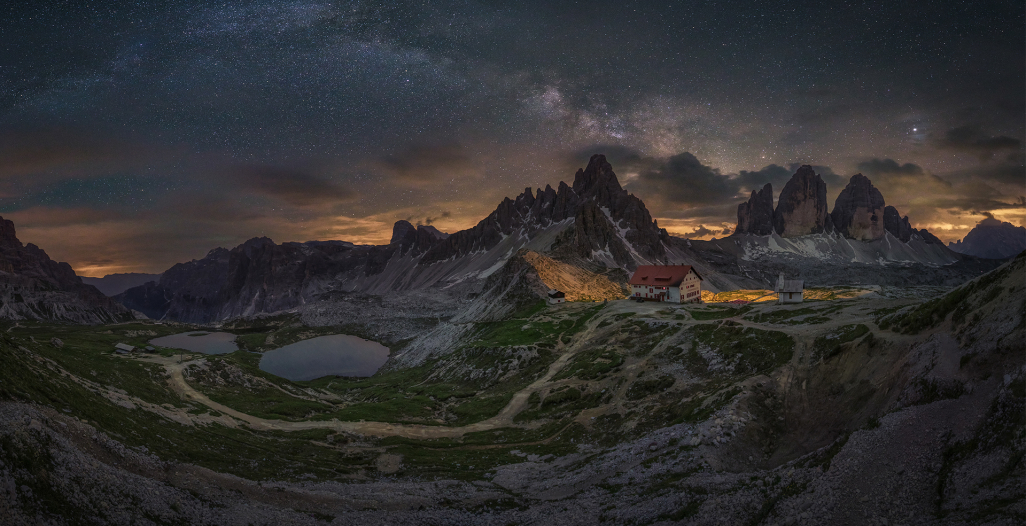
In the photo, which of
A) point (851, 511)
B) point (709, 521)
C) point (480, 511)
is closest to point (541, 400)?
point (480, 511)

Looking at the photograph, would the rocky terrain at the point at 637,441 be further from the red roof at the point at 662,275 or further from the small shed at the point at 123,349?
the red roof at the point at 662,275

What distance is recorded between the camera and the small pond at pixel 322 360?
16150 cm

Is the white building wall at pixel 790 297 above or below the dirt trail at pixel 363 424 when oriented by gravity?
above

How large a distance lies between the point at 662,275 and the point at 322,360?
456 ft

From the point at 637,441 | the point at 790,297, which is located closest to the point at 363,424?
the point at 637,441

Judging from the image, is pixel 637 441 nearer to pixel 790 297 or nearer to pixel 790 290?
pixel 790 290

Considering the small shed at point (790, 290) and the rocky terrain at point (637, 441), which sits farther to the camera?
the small shed at point (790, 290)

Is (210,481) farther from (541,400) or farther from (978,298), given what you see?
(978,298)

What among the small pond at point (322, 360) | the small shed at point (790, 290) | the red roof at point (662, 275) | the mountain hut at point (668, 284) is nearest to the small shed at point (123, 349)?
the small pond at point (322, 360)

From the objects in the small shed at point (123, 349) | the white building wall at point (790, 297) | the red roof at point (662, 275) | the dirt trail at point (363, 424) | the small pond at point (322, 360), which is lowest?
the small pond at point (322, 360)

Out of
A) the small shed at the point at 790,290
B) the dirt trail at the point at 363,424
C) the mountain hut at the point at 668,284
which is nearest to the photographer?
the dirt trail at the point at 363,424

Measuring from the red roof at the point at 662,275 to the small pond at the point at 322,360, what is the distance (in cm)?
10591

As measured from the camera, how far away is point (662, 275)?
424 feet

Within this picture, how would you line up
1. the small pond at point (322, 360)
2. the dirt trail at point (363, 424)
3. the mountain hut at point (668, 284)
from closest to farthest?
the dirt trail at point (363, 424), the mountain hut at point (668, 284), the small pond at point (322, 360)
